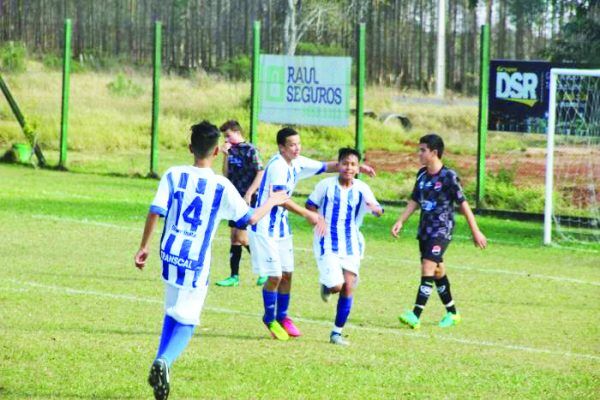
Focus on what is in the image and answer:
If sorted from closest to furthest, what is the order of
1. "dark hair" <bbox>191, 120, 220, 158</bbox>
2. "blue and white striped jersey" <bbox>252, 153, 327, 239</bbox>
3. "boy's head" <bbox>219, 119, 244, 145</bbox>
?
→ "dark hair" <bbox>191, 120, 220, 158</bbox>, "blue and white striped jersey" <bbox>252, 153, 327, 239</bbox>, "boy's head" <bbox>219, 119, 244, 145</bbox>

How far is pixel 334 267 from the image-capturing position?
39.3 feet

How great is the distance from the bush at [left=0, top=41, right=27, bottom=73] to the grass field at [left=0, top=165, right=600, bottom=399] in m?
14.7

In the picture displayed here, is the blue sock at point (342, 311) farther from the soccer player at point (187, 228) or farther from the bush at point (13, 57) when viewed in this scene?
the bush at point (13, 57)

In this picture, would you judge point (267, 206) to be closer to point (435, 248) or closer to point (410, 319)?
point (410, 319)

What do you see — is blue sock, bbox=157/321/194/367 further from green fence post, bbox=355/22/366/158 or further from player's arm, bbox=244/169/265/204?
green fence post, bbox=355/22/366/158

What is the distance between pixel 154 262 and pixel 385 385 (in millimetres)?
6995

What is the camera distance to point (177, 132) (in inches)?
1201

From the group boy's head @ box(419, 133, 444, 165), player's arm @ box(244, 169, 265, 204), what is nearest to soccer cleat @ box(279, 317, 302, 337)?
boy's head @ box(419, 133, 444, 165)

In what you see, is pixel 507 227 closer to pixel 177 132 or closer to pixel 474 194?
pixel 474 194

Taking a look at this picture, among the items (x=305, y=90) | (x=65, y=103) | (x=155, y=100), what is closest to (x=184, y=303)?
(x=305, y=90)

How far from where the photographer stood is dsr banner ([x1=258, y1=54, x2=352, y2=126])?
80.4 ft

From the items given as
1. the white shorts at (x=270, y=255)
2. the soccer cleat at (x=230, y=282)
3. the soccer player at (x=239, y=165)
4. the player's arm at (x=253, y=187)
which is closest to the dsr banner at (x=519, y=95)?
the soccer player at (x=239, y=165)

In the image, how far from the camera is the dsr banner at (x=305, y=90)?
80.4ft

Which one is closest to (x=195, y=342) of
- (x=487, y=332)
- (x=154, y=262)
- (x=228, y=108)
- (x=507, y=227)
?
(x=487, y=332)
